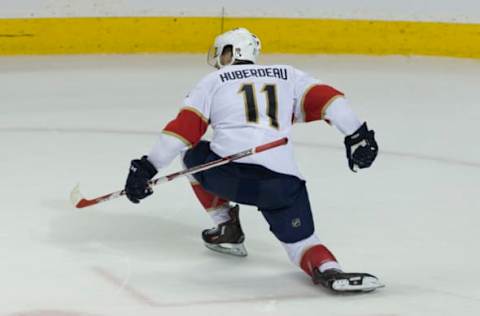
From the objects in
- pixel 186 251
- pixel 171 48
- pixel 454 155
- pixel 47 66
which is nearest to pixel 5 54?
pixel 47 66

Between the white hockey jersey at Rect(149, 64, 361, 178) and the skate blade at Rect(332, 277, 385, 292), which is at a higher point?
the white hockey jersey at Rect(149, 64, 361, 178)

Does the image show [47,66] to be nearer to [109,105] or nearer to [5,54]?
[5,54]

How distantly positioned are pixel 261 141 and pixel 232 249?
15.3 inches

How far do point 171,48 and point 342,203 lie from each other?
3.15 meters

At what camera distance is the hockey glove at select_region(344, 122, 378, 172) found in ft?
9.43

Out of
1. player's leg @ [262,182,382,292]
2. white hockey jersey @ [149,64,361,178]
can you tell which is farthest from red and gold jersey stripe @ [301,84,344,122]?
player's leg @ [262,182,382,292]

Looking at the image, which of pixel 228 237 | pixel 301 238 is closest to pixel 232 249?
pixel 228 237

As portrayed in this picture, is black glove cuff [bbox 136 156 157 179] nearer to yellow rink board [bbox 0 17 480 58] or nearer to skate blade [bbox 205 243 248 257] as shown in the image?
skate blade [bbox 205 243 248 257]

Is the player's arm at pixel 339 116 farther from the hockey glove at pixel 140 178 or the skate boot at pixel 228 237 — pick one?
the hockey glove at pixel 140 178

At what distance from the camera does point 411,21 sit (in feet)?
21.4

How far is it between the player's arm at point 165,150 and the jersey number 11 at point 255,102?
0.14m

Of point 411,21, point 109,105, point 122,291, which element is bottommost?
point 122,291

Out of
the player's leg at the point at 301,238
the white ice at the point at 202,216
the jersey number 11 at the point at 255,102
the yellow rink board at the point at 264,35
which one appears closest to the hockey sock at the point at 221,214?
the white ice at the point at 202,216

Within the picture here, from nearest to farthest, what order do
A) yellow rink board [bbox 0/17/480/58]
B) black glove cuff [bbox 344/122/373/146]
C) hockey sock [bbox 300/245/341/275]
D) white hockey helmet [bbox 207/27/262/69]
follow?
1. hockey sock [bbox 300/245/341/275]
2. black glove cuff [bbox 344/122/373/146]
3. white hockey helmet [bbox 207/27/262/69]
4. yellow rink board [bbox 0/17/480/58]
